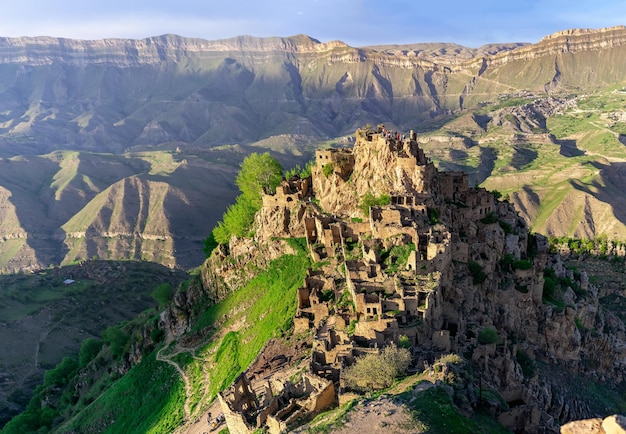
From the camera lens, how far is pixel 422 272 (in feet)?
171

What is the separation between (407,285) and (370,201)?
17.5 m

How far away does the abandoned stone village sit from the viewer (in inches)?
1634

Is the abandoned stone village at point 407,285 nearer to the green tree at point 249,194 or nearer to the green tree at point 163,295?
the green tree at point 249,194

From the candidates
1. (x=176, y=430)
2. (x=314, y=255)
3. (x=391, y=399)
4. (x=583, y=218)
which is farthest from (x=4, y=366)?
(x=583, y=218)

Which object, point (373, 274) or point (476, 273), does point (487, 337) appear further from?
point (373, 274)

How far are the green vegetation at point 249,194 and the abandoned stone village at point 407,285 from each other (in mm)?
8844

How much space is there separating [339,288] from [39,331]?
360ft

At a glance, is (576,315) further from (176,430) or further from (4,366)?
(4,366)

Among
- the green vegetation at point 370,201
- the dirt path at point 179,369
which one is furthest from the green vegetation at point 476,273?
→ the dirt path at point 179,369

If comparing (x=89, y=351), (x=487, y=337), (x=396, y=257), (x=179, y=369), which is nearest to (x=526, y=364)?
(x=487, y=337)

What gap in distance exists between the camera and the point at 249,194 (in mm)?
95938

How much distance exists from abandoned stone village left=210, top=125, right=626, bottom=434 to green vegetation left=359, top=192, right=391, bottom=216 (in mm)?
162

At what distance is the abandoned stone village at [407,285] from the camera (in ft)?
136

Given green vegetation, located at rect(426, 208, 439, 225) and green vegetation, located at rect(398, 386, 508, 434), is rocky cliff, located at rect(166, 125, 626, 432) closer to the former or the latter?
green vegetation, located at rect(426, 208, 439, 225)
